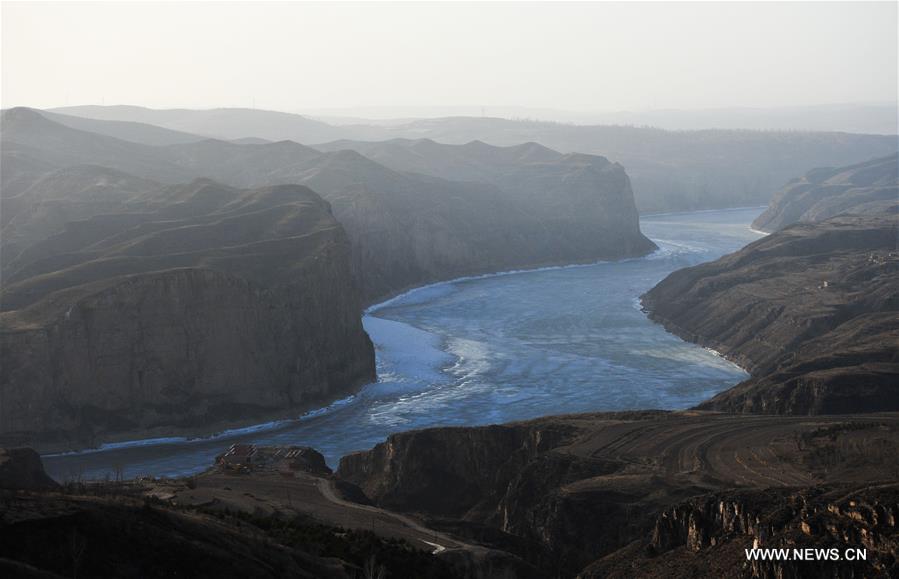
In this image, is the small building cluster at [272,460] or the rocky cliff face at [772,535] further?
the small building cluster at [272,460]

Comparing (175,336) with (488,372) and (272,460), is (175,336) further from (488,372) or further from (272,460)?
(272,460)

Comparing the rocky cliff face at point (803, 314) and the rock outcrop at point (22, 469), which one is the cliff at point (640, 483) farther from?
the rock outcrop at point (22, 469)

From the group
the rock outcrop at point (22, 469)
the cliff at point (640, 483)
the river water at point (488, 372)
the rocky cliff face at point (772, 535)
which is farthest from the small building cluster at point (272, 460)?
the rocky cliff face at point (772, 535)

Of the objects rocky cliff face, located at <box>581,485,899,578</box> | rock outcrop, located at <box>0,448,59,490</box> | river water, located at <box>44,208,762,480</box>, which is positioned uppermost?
rocky cliff face, located at <box>581,485,899,578</box>

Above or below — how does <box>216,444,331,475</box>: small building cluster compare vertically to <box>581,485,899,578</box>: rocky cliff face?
below

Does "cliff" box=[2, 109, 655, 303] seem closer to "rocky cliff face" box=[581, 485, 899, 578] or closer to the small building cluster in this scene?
the small building cluster

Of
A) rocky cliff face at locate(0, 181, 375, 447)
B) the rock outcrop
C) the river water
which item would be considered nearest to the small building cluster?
the rock outcrop
